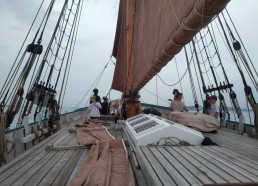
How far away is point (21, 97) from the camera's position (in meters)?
5.08

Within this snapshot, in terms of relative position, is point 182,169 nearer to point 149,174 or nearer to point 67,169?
point 149,174

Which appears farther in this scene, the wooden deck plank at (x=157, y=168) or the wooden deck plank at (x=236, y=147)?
the wooden deck plank at (x=236, y=147)

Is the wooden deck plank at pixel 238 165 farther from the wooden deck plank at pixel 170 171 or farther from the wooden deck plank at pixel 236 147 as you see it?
the wooden deck plank at pixel 236 147

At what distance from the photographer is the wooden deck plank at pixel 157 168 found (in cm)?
183

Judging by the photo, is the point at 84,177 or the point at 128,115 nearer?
the point at 84,177

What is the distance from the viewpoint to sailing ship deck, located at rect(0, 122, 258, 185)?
6.12 feet

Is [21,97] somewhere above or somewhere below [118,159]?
above

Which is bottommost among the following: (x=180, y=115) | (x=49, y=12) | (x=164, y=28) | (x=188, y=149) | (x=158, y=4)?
(x=188, y=149)

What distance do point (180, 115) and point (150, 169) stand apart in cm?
337

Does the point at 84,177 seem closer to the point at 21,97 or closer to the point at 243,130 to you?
the point at 21,97

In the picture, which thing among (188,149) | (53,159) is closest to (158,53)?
(188,149)

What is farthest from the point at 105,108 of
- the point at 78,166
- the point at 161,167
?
the point at 161,167

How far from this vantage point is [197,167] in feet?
6.91

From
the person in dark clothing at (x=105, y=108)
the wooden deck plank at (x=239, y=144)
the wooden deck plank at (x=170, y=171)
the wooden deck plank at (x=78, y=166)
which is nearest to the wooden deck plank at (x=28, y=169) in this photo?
the wooden deck plank at (x=78, y=166)
